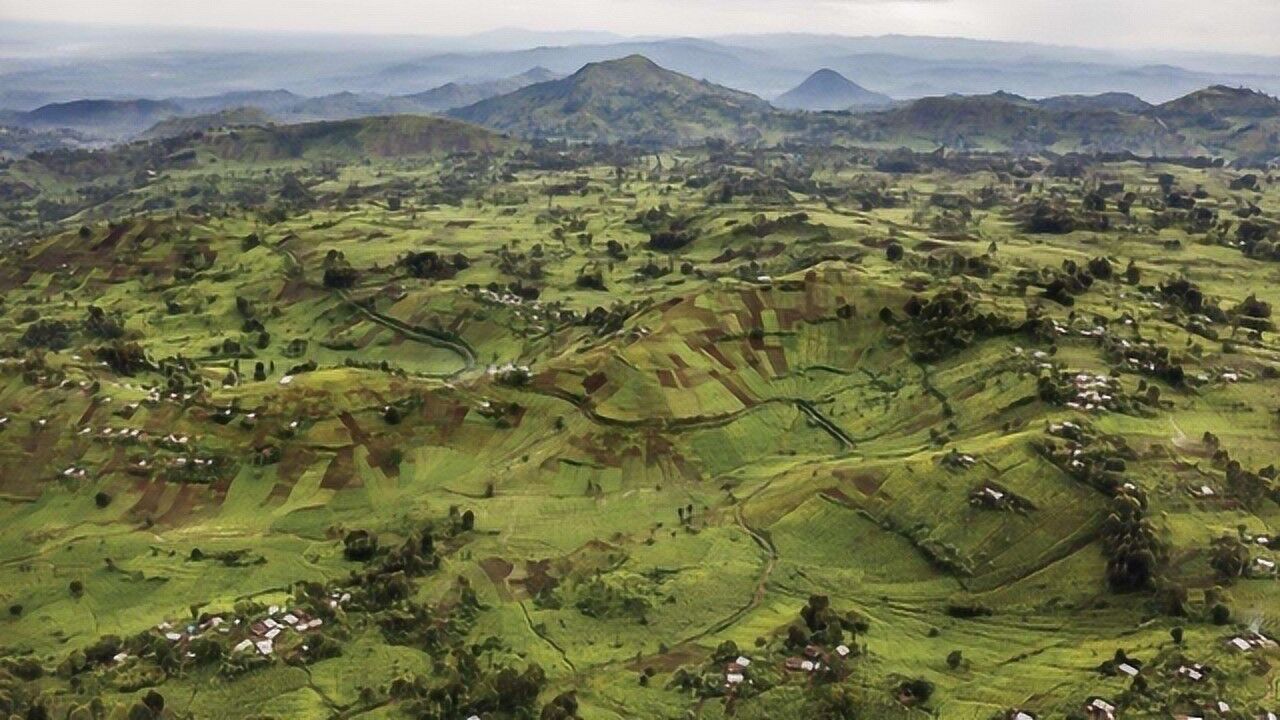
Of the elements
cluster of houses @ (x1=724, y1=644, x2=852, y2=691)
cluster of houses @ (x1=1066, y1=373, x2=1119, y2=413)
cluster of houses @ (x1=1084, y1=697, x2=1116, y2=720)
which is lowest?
cluster of houses @ (x1=724, y1=644, x2=852, y2=691)

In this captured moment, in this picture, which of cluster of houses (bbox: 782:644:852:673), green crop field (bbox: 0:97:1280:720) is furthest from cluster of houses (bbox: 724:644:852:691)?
green crop field (bbox: 0:97:1280:720)

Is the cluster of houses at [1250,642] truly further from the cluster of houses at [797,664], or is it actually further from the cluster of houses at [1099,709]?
the cluster of houses at [797,664]

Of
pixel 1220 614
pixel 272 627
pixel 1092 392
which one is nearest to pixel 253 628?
pixel 272 627

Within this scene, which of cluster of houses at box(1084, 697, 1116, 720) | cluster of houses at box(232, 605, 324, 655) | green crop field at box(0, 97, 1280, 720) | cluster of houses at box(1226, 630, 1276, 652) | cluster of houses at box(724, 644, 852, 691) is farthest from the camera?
cluster of houses at box(232, 605, 324, 655)

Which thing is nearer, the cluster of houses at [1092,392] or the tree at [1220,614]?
the tree at [1220,614]

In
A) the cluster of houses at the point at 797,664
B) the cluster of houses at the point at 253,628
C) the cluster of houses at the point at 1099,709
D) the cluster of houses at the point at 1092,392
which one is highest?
the cluster of houses at the point at 1092,392

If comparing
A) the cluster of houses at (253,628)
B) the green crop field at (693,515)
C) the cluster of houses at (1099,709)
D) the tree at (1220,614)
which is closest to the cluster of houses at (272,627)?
the cluster of houses at (253,628)

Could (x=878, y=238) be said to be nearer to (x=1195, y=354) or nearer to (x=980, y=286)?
(x=980, y=286)

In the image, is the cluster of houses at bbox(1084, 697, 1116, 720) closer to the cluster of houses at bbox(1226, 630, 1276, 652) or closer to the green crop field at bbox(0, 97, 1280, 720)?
the green crop field at bbox(0, 97, 1280, 720)

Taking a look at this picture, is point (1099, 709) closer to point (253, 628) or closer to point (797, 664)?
point (797, 664)

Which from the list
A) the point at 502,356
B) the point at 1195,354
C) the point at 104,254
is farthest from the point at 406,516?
the point at 104,254
